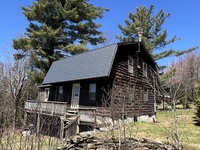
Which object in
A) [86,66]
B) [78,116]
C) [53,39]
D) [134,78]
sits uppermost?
[53,39]

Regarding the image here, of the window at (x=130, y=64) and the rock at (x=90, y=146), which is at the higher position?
the window at (x=130, y=64)

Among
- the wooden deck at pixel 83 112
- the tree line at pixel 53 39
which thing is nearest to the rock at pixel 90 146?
the wooden deck at pixel 83 112

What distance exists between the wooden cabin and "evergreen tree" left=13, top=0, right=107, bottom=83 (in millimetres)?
3964

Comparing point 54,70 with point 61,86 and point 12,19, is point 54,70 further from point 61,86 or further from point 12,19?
point 12,19

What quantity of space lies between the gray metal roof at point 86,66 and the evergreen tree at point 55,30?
168 inches

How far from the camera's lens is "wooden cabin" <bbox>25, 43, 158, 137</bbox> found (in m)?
12.7

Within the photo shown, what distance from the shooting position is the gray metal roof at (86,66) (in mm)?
14242

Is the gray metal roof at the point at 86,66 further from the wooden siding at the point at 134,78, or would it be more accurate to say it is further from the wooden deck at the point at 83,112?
the wooden deck at the point at 83,112

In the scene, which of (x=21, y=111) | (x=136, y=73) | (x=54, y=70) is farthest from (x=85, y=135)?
(x=21, y=111)

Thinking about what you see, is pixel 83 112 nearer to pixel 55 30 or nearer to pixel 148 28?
pixel 55 30

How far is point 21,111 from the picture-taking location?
2080cm

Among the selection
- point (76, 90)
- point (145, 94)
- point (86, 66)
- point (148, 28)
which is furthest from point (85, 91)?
point (148, 28)

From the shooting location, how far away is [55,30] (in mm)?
23516

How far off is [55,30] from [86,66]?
9913 mm
